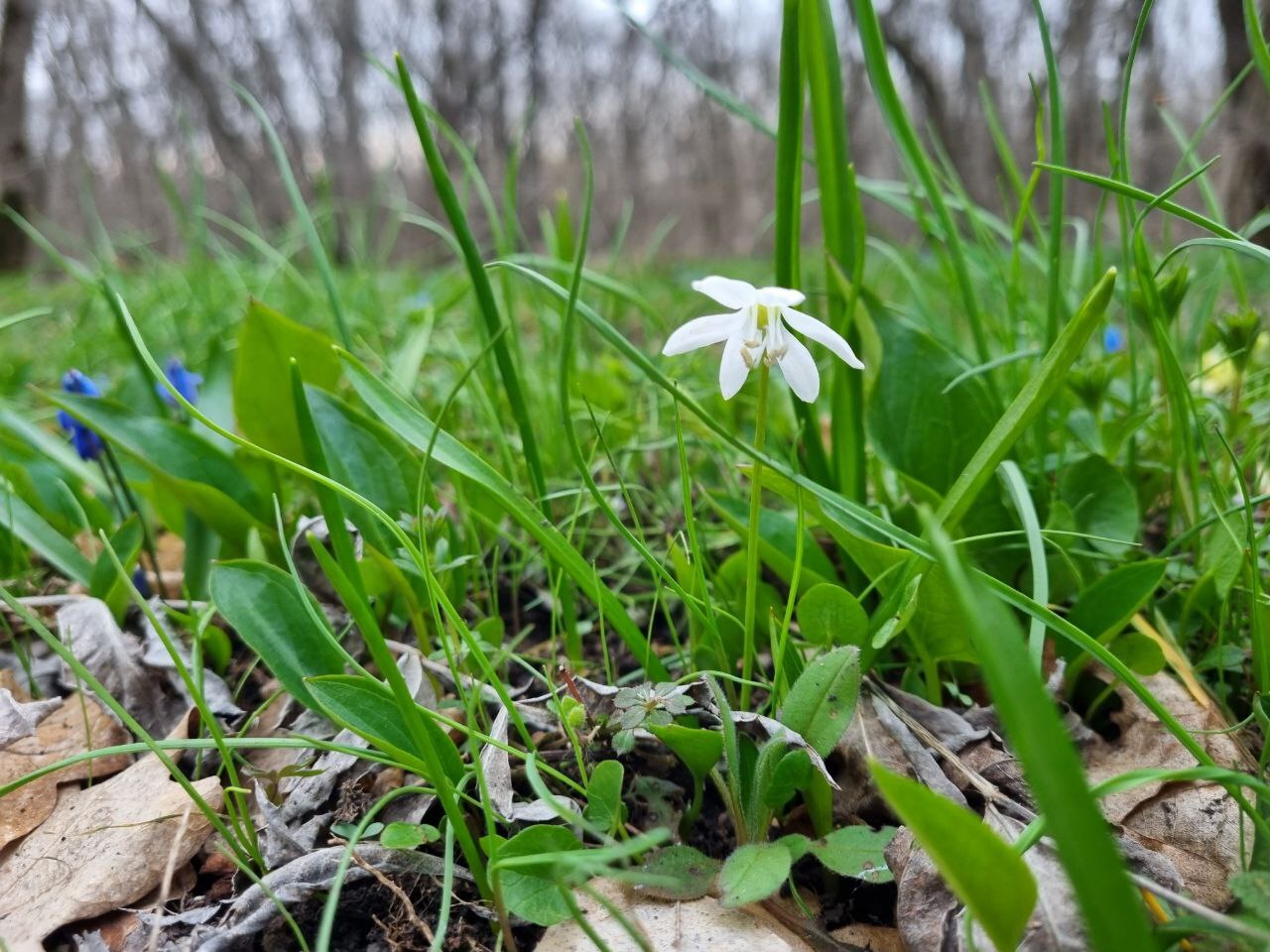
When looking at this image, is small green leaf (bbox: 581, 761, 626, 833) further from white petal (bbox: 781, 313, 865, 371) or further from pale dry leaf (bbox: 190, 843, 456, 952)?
white petal (bbox: 781, 313, 865, 371)

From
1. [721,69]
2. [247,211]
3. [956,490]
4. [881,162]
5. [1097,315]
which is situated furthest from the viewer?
[881,162]

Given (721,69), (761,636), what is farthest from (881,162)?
(761,636)

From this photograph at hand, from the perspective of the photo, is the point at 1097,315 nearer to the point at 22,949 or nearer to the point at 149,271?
the point at 22,949

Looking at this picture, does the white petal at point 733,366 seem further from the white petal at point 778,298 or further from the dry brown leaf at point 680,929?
the dry brown leaf at point 680,929

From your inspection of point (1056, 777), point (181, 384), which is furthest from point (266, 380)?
point (1056, 777)

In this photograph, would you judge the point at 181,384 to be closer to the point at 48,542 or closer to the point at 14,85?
the point at 48,542

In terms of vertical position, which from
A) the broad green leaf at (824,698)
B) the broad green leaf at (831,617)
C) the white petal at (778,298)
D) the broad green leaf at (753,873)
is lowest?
the broad green leaf at (753,873)

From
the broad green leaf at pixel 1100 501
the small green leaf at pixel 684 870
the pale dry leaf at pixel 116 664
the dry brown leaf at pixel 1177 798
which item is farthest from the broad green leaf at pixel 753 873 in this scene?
the pale dry leaf at pixel 116 664
